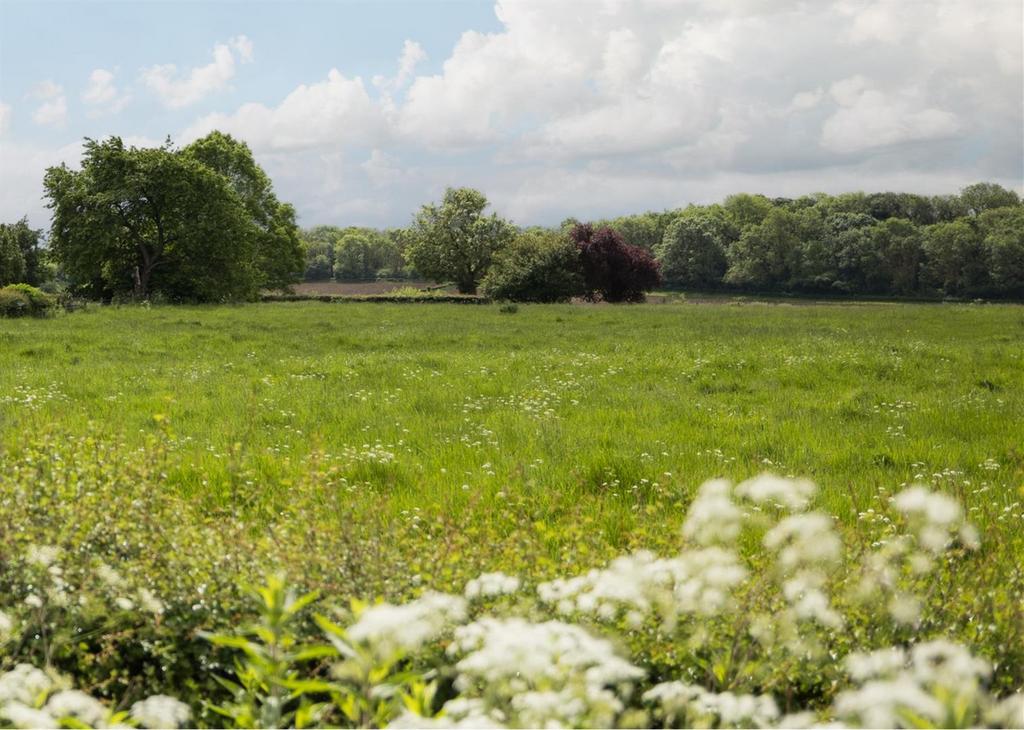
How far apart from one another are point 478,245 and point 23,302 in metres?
61.0

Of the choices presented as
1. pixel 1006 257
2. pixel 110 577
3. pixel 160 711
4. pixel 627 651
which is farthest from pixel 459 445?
pixel 1006 257

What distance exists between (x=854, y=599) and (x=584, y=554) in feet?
6.11

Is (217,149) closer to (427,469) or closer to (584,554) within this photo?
(427,469)

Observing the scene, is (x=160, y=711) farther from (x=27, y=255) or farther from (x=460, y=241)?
(x=27, y=255)

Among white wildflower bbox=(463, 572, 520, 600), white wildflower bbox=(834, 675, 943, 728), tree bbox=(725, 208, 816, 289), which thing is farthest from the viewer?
tree bbox=(725, 208, 816, 289)

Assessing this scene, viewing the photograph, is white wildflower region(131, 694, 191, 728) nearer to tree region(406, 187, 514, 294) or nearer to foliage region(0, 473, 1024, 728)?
foliage region(0, 473, 1024, 728)

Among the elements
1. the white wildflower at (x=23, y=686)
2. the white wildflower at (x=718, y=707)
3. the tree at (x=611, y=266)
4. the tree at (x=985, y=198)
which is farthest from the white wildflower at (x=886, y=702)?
the tree at (x=985, y=198)

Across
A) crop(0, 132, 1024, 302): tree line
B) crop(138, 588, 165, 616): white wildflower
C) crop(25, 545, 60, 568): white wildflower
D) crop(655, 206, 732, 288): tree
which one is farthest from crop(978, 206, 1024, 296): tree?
crop(25, 545, 60, 568): white wildflower

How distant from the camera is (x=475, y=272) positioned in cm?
9475

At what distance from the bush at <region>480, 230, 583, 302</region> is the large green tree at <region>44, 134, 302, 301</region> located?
62.1 ft

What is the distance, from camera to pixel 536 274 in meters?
66.2

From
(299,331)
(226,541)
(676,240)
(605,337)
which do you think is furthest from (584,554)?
(676,240)

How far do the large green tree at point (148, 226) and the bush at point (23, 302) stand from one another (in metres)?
15.1

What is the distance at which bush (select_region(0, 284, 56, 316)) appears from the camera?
117 ft
